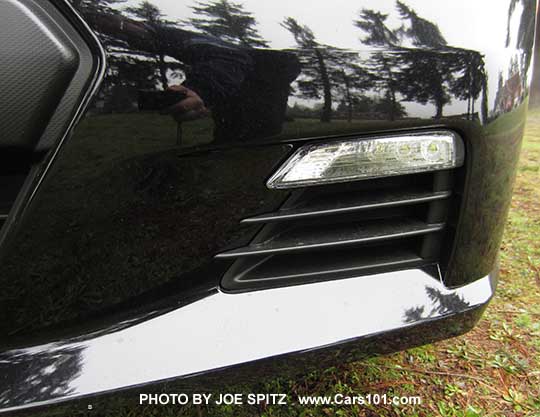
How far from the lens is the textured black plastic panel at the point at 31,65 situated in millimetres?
727

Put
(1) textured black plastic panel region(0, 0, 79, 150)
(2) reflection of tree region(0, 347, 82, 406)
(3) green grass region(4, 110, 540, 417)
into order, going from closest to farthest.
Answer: (1) textured black plastic panel region(0, 0, 79, 150)
(2) reflection of tree region(0, 347, 82, 406)
(3) green grass region(4, 110, 540, 417)

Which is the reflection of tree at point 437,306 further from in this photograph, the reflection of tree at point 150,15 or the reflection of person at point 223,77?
the reflection of tree at point 150,15

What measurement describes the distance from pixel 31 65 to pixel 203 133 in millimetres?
295

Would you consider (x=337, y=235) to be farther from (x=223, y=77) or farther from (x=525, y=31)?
(x=525, y=31)

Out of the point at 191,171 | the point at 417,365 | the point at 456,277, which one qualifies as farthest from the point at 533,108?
the point at 191,171

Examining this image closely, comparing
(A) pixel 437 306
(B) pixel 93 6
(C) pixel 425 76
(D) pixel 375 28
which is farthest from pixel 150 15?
(A) pixel 437 306

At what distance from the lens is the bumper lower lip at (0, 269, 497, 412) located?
85 centimetres

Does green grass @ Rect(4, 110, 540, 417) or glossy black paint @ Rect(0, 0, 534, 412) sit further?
green grass @ Rect(4, 110, 540, 417)

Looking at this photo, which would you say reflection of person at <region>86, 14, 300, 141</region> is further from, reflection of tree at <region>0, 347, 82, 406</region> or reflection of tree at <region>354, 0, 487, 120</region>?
reflection of tree at <region>0, 347, 82, 406</region>

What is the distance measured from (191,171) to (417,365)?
1152mm

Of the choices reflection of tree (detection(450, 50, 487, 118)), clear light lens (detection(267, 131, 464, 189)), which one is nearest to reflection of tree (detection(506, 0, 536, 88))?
reflection of tree (detection(450, 50, 487, 118))

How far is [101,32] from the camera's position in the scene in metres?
0.74

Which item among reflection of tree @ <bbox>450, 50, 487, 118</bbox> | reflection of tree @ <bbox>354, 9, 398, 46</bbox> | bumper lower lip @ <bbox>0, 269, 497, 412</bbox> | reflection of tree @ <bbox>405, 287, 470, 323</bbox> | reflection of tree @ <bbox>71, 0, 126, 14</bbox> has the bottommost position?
reflection of tree @ <bbox>405, 287, 470, 323</bbox>

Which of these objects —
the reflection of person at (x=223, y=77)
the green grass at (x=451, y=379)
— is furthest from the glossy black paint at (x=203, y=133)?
the green grass at (x=451, y=379)
